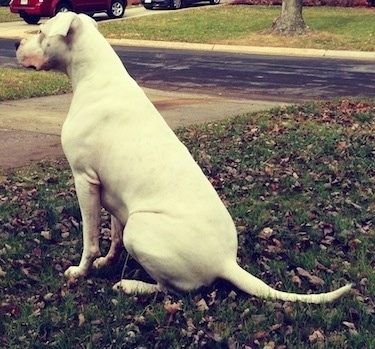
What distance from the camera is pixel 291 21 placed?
2325 centimetres

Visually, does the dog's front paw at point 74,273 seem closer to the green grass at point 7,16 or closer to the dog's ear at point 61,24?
the dog's ear at point 61,24

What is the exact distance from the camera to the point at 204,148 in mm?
8617

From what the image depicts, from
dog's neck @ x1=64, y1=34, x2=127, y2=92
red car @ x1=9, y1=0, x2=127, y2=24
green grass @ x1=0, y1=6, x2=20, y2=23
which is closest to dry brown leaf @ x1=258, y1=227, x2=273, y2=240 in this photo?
dog's neck @ x1=64, y1=34, x2=127, y2=92

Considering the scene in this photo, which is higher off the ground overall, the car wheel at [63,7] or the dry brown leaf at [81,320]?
the dry brown leaf at [81,320]

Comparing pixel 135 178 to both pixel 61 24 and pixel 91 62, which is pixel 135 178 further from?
pixel 61 24

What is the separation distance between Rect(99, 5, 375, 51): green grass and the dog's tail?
56.9 ft

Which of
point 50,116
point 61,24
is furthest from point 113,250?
point 50,116

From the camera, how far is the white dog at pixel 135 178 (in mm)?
4398

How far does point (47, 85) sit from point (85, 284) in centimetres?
908

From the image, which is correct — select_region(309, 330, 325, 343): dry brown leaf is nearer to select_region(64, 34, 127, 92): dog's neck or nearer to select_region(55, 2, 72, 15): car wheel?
select_region(64, 34, 127, 92): dog's neck

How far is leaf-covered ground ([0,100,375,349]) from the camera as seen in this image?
430cm

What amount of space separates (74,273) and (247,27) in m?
21.2

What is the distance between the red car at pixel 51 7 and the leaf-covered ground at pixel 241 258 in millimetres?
19438

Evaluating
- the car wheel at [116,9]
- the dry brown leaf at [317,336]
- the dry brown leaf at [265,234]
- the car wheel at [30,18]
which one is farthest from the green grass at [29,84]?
the car wheel at [116,9]
